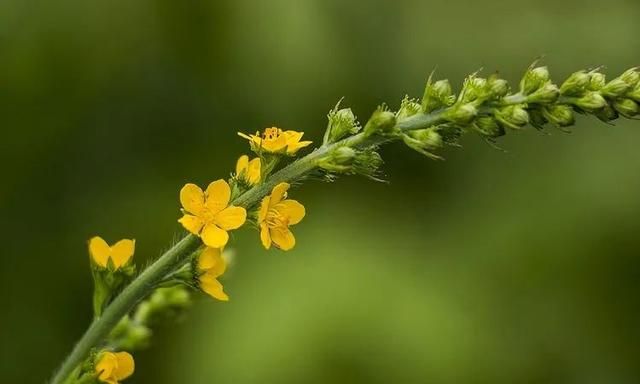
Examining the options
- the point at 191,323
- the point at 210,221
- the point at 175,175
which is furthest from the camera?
the point at 175,175

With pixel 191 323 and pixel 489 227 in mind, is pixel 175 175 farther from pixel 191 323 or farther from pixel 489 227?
pixel 489 227

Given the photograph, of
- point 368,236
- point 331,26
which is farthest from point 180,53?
point 368,236

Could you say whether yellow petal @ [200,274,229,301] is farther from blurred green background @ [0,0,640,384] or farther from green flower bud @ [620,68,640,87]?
blurred green background @ [0,0,640,384]

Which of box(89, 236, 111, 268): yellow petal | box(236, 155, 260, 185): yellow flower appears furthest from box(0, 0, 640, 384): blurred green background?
box(236, 155, 260, 185): yellow flower

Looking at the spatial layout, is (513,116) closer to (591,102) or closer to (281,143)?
(591,102)

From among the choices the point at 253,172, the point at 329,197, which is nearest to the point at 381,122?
the point at 253,172

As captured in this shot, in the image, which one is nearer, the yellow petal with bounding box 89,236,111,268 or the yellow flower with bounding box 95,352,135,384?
the yellow flower with bounding box 95,352,135,384
